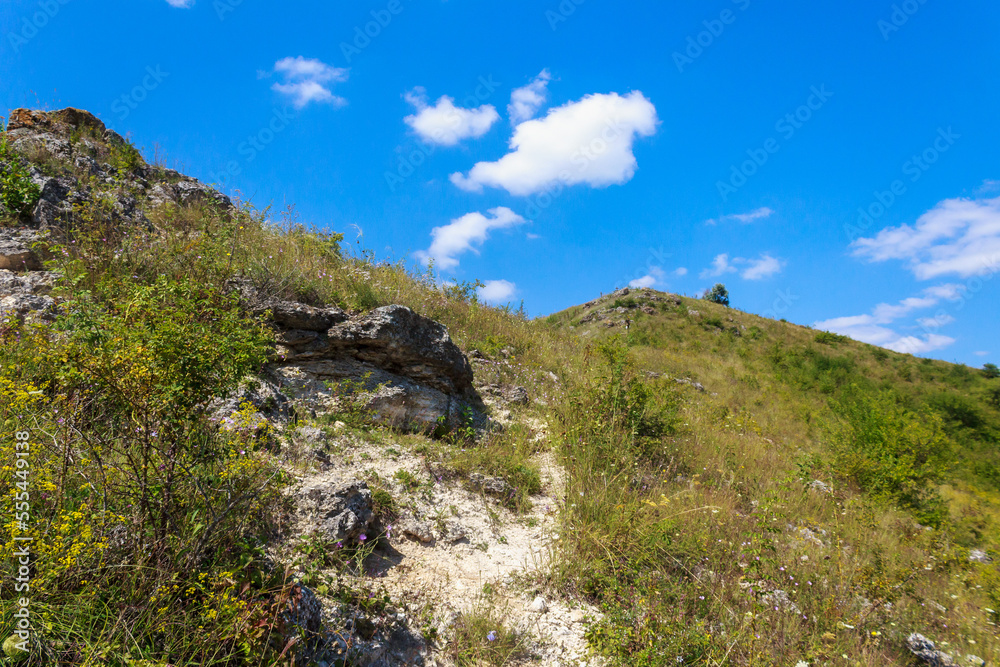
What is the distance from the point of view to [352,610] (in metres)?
2.91

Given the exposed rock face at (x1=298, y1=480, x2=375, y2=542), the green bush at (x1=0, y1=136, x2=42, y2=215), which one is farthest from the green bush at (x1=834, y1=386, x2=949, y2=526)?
the green bush at (x1=0, y1=136, x2=42, y2=215)

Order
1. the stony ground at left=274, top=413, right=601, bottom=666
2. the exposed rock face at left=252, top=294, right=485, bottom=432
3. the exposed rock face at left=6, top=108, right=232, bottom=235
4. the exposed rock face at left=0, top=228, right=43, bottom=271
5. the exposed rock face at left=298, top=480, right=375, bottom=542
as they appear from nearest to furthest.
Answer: the stony ground at left=274, top=413, right=601, bottom=666
the exposed rock face at left=298, top=480, right=375, bottom=542
the exposed rock face at left=0, top=228, right=43, bottom=271
the exposed rock face at left=252, top=294, right=485, bottom=432
the exposed rock face at left=6, top=108, right=232, bottom=235

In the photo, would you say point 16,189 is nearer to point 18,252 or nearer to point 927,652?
point 18,252

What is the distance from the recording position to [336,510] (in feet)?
11.6

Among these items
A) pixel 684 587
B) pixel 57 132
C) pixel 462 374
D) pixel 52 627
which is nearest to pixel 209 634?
pixel 52 627

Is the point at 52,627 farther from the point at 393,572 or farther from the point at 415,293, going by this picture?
the point at 415,293

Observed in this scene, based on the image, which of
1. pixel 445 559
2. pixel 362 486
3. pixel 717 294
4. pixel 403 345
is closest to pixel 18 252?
pixel 403 345

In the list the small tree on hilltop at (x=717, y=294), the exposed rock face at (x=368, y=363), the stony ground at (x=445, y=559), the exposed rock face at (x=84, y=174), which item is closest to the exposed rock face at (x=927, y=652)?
the stony ground at (x=445, y=559)

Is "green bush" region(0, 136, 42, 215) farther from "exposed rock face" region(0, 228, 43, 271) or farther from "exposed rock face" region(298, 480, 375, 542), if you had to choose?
"exposed rock face" region(298, 480, 375, 542)

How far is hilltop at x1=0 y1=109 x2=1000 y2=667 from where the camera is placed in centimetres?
232

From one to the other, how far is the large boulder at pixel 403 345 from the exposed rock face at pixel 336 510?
258 cm

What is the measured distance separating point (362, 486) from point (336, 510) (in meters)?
0.37

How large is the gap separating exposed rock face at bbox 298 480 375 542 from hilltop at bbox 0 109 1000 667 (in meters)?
0.02

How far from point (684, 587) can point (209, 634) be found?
10.9 ft
